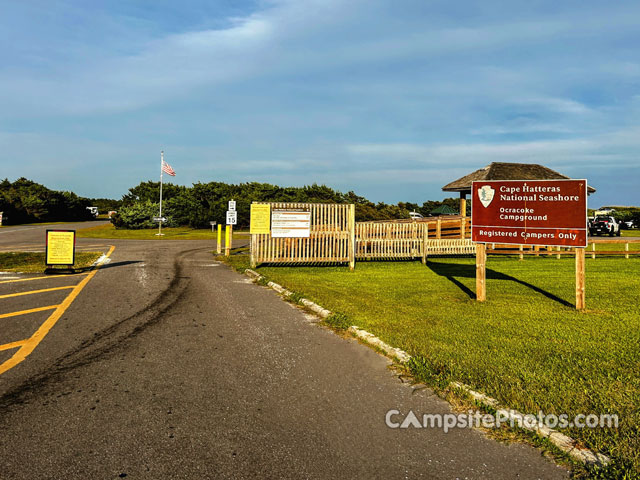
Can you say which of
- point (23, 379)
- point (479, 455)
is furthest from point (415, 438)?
point (23, 379)

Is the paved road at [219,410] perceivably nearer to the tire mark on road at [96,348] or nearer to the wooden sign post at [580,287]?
the tire mark on road at [96,348]

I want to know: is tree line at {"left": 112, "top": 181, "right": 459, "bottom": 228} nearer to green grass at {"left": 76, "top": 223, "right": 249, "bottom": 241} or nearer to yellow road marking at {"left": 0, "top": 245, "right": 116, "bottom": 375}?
green grass at {"left": 76, "top": 223, "right": 249, "bottom": 241}

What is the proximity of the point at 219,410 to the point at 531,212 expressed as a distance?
7.91 metres

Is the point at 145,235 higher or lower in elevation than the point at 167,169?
lower

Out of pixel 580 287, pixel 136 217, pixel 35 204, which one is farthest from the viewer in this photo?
pixel 35 204

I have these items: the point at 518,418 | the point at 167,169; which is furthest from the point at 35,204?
the point at 518,418

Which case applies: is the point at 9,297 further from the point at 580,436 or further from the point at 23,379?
the point at 580,436

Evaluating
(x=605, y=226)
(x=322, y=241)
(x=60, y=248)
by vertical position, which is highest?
(x=605, y=226)

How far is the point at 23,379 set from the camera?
441 centimetres

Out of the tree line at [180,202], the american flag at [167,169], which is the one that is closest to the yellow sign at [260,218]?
the american flag at [167,169]

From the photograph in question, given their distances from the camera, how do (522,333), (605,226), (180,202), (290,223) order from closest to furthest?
(522,333) < (290,223) < (605,226) < (180,202)

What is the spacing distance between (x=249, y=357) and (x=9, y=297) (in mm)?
6915

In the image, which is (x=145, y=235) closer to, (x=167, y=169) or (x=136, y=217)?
(x=167, y=169)

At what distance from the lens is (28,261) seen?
15.3 metres
